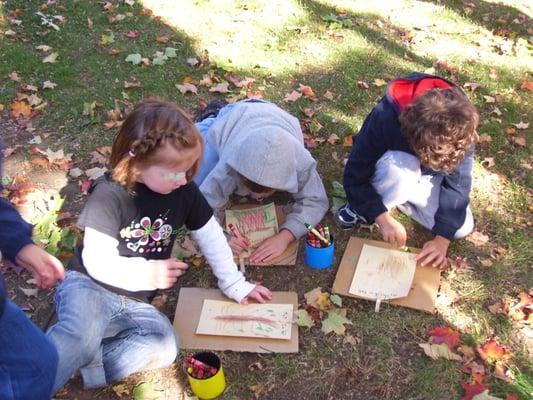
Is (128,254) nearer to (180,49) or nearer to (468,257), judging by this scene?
(468,257)

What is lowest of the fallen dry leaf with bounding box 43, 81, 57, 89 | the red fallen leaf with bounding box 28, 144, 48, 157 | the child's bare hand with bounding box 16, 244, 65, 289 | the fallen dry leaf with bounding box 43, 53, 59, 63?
the red fallen leaf with bounding box 28, 144, 48, 157

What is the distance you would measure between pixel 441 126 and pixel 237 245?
3.93 ft

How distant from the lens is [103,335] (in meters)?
2.31

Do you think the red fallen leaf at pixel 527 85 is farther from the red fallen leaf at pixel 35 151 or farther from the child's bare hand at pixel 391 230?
the red fallen leaf at pixel 35 151

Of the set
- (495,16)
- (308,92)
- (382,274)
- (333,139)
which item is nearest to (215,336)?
(382,274)

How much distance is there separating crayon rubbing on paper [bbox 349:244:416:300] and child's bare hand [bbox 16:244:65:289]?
4.55 feet

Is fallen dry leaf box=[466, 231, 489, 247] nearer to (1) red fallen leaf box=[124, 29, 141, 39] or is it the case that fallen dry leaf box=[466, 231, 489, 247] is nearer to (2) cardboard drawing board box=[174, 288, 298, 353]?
(2) cardboard drawing board box=[174, 288, 298, 353]

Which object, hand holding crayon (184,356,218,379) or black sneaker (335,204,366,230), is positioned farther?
black sneaker (335,204,366,230)

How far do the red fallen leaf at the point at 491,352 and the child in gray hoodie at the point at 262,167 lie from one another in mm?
1032

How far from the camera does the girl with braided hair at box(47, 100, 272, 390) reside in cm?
203

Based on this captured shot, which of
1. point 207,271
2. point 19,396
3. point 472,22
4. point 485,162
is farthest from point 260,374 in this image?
point 472,22

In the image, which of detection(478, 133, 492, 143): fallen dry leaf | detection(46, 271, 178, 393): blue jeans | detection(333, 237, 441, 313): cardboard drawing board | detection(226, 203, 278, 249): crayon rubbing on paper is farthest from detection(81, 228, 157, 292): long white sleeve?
detection(478, 133, 492, 143): fallen dry leaf

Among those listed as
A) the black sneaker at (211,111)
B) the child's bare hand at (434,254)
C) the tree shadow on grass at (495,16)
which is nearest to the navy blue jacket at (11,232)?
the black sneaker at (211,111)

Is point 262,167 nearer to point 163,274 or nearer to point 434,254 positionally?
point 163,274
